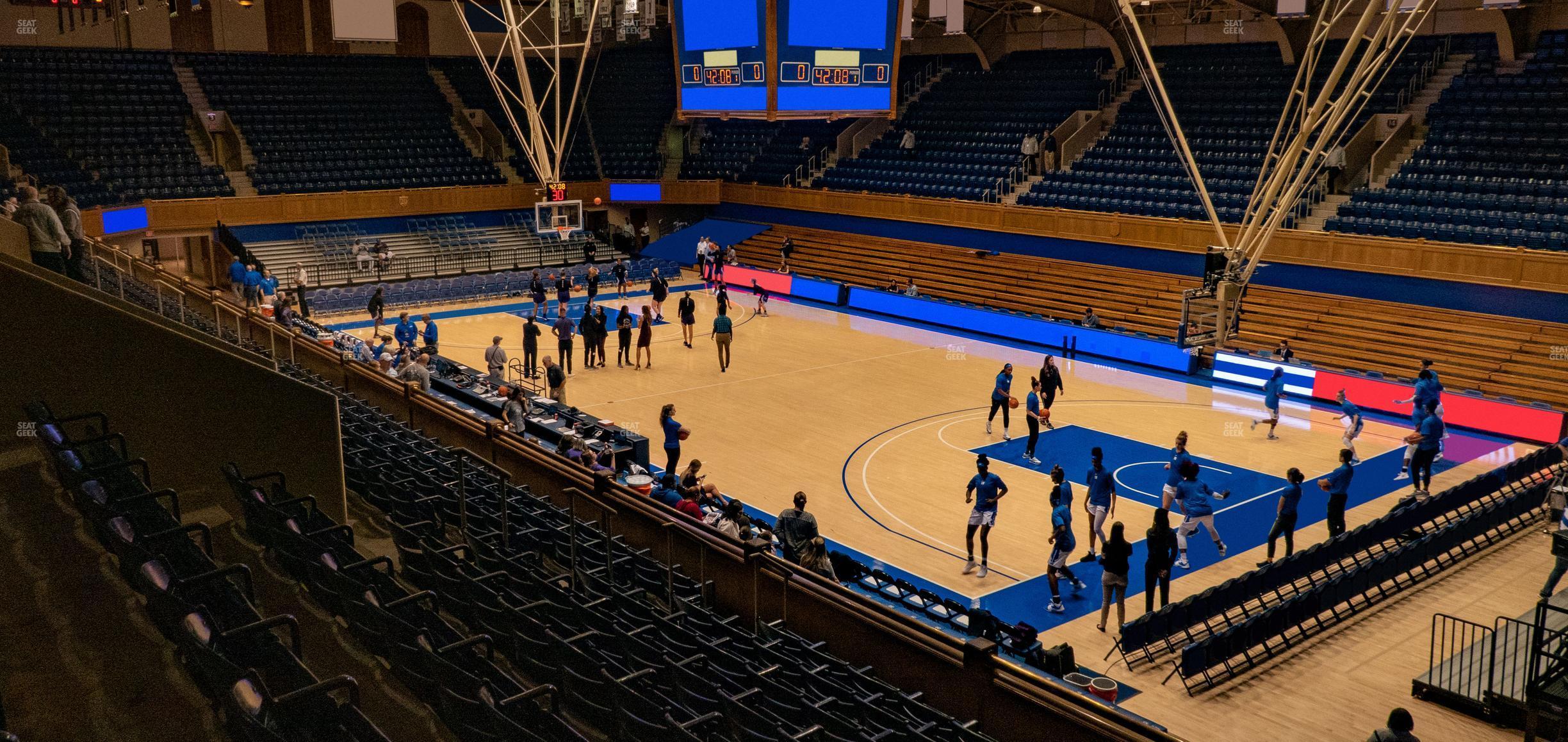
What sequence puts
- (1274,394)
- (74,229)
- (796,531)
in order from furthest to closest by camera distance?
(1274,394)
(74,229)
(796,531)

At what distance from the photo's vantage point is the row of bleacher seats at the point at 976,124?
1383 inches

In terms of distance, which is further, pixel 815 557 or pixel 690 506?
pixel 690 506

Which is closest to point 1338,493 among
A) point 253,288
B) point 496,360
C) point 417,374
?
point 417,374

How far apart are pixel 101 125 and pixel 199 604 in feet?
111

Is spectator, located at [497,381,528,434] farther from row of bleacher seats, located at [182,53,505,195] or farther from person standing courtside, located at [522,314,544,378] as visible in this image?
row of bleacher seats, located at [182,53,505,195]

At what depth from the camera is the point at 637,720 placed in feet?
20.9

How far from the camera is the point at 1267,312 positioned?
26.1 m

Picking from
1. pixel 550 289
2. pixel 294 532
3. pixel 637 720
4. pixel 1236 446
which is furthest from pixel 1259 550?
pixel 550 289

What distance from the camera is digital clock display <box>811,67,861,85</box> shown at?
2442 cm

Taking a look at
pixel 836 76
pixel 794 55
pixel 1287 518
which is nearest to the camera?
pixel 1287 518

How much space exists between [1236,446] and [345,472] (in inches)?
587

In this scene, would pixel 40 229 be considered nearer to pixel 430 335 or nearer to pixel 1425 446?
pixel 430 335

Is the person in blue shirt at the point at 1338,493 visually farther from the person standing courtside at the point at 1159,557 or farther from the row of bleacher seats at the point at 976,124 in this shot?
the row of bleacher seats at the point at 976,124

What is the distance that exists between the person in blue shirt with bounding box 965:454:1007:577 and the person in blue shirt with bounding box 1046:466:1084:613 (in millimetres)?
628
